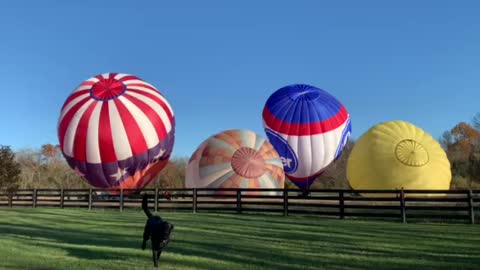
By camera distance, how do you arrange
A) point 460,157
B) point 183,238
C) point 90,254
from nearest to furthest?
point 90,254 < point 183,238 < point 460,157

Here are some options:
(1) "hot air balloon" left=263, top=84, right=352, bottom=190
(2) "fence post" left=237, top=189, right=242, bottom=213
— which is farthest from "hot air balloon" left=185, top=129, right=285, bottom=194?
(1) "hot air balloon" left=263, top=84, right=352, bottom=190

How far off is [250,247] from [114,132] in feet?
52.3

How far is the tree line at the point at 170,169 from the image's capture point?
34.1 meters

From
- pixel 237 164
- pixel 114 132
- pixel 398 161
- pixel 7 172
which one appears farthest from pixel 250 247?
pixel 7 172

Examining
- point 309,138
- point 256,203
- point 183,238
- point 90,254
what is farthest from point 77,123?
point 90,254

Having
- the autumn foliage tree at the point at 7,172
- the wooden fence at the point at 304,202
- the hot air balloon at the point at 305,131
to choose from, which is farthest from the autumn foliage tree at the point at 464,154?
the autumn foliage tree at the point at 7,172

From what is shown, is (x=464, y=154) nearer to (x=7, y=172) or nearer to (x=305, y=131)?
(x=305, y=131)

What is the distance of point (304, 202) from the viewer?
779 inches

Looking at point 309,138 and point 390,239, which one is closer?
point 390,239

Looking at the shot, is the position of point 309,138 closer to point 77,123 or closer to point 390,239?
point 77,123

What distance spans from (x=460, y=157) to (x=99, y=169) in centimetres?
4099

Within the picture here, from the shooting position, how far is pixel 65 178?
5884 cm

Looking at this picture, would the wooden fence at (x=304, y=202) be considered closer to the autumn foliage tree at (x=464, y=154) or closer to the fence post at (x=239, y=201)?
the fence post at (x=239, y=201)

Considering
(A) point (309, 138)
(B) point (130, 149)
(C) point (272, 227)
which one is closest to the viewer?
(C) point (272, 227)
